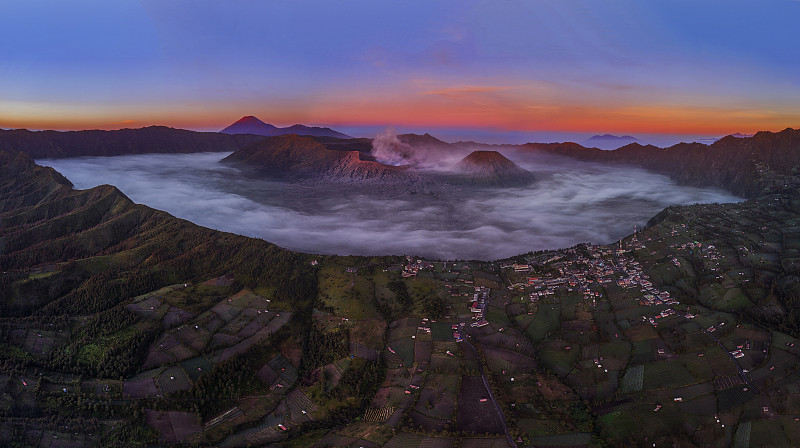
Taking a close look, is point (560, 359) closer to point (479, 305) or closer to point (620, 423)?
point (620, 423)

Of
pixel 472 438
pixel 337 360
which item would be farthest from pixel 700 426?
pixel 337 360

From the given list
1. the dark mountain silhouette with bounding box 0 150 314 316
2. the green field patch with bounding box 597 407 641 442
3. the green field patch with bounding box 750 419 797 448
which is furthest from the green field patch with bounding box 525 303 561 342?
the dark mountain silhouette with bounding box 0 150 314 316

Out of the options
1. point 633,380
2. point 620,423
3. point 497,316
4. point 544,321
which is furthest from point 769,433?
point 497,316

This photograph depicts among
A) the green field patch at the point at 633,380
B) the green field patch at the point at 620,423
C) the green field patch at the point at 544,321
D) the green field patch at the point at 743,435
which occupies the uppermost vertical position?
the green field patch at the point at 544,321

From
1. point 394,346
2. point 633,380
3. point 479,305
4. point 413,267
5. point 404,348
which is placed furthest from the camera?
point 413,267

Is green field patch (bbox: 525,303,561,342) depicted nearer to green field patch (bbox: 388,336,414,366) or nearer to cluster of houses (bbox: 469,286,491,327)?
Answer: cluster of houses (bbox: 469,286,491,327)

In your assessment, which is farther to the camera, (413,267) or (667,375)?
(413,267)

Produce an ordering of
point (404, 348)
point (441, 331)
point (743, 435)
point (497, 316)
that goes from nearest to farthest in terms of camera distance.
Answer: point (743, 435), point (404, 348), point (441, 331), point (497, 316)

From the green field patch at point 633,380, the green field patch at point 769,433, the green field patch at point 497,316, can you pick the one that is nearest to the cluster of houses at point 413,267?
the green field patch at point 497,316

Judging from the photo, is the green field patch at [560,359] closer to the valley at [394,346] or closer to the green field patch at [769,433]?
the valley at [394,346]

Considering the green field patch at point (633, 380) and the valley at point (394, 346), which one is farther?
the green field patch at point (633, 380)

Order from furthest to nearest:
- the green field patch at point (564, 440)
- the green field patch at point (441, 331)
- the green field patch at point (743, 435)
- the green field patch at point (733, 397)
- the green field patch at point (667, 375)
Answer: the green field patch at point (441, 331)
the green field patch at point (667, 375)
the green field patch at point (733, 397)
the green field patch at point (564, 440)
the green field patch at point (743, 435)

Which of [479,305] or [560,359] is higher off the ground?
[479,305]
